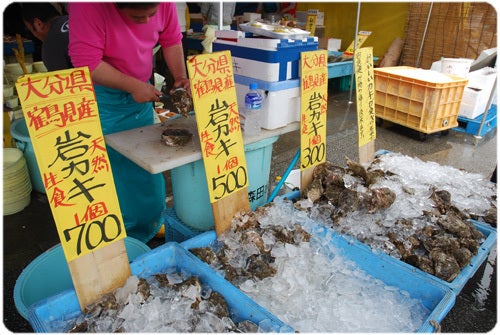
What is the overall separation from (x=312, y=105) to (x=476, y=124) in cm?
461

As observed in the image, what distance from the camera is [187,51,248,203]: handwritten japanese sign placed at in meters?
1.89

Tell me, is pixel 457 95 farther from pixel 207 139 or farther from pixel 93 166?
pixel 93 166

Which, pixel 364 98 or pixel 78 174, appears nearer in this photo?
pixel 78 174

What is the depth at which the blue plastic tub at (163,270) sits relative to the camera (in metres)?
1.55

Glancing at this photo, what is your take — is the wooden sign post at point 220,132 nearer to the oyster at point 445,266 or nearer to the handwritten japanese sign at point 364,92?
the oyster at point 445,266

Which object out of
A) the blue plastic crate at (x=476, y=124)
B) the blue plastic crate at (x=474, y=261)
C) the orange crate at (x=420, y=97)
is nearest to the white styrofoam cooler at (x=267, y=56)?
the blue plastic crate at (x=474, y=261)

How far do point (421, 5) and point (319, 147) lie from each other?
7974 mm

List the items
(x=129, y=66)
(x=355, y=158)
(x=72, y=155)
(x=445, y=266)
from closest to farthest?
(x=72, y=155)
(x=445, y=266)
(x=129, y=66)
(x=355, y=158)

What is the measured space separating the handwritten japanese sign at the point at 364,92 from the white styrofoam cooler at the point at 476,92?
11.6 ft

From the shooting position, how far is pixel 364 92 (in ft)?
9.95

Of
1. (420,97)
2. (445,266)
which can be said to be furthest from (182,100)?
(420,97)

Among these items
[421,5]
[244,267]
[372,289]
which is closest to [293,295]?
[244,267]

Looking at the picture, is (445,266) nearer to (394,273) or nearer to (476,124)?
(394,273)

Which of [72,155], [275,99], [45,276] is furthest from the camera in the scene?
[275,99]
